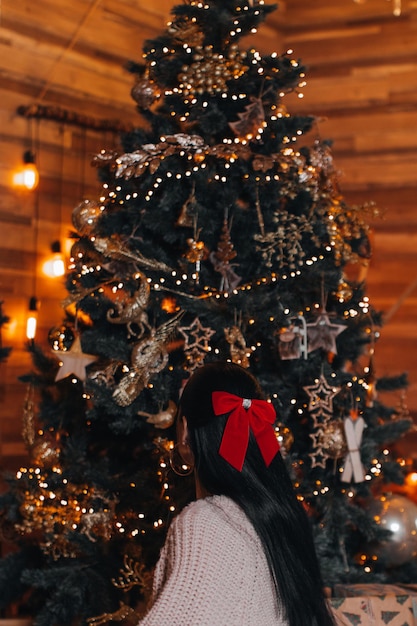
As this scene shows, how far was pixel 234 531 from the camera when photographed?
73.2 inches

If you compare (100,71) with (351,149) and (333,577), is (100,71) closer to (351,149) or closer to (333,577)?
(351,149)

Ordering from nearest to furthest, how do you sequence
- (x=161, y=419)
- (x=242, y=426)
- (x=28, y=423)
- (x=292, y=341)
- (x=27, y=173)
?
(x=242, y=426), (x=161, y=419), (x=292, y=341), (x=28, y=423), (x=27, y=173)

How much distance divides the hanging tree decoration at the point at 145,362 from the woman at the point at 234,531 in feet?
3.56

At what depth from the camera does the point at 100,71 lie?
5.22 m

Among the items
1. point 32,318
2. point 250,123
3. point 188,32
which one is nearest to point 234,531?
point 250,123

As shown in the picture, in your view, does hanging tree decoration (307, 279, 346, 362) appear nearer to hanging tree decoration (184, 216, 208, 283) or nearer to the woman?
hanging tree decoration (184, 216, 208, 283)

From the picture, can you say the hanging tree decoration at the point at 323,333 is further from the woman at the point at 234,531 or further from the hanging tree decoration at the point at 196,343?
the woman at the point at 234,531

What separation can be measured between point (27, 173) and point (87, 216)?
1.63m

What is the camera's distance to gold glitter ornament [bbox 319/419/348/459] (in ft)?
10.7

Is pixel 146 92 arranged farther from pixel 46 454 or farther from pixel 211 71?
pixel 46 454

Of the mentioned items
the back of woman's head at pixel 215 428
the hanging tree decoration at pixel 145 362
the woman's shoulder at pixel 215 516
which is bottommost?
the woman's shoulder at pixel 215 516

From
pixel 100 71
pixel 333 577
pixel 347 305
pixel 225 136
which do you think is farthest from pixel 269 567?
pixel 100 71

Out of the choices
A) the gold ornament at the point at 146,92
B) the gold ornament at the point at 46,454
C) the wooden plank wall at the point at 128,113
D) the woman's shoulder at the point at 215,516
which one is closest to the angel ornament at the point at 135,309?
the gold ornament at the point at 46,454

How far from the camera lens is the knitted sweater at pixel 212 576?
180 centimetres
